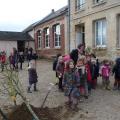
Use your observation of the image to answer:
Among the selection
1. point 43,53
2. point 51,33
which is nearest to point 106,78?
point 51,33

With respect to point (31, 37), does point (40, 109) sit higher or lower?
lower

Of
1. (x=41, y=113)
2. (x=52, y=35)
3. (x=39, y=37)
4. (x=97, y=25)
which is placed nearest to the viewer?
(x=41, y=113)

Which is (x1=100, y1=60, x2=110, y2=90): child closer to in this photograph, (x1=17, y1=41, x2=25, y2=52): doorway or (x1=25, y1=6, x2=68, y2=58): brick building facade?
(x1=25, y1=6, x2=68, y2=58): brick building facade

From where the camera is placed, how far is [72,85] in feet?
34.0

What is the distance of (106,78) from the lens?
44.2 feet

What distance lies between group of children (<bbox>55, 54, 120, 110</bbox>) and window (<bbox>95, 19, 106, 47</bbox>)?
9043mm

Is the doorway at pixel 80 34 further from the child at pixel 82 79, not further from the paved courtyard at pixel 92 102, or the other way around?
the child at pixel 82 79

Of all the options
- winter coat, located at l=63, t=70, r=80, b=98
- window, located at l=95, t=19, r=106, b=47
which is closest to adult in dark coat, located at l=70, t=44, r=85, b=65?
winter coat, located at l=63, t=70, r=80, b=98

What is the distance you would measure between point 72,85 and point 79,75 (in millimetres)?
837

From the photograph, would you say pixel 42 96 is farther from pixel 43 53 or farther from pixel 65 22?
pixel 43 53

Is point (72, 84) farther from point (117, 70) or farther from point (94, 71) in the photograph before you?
point (117, 70)

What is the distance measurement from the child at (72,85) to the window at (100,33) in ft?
40.8

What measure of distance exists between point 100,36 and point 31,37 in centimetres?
1794

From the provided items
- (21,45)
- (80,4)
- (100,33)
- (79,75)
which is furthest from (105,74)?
(21,45)
